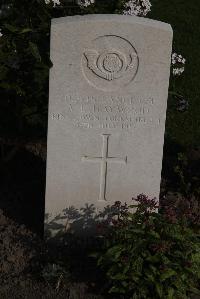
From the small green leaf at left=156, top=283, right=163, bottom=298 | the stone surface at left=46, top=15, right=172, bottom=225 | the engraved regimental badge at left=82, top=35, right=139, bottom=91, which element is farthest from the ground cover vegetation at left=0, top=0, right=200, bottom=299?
the engraved regimental badge at left=82, top=35, right=139, bottom=91

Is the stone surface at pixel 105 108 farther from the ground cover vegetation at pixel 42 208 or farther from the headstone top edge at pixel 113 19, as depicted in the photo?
the ground cover vegetation at pixel 42 208

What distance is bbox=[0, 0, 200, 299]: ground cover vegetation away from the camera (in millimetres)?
4617

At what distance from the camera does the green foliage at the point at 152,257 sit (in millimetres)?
4559

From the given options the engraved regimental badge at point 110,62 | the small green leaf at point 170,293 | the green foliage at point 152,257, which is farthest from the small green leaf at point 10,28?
the small green leaf at point 170,293

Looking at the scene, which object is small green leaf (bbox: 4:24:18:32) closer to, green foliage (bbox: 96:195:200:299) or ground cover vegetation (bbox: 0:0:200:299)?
ground cover vegetation (bbox: 0:0:200:299)

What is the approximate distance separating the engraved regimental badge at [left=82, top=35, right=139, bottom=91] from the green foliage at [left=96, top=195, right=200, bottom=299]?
968 millimetres

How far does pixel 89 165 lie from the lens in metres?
5.11

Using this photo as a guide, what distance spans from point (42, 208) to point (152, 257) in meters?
1.49

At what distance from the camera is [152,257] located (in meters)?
4.57

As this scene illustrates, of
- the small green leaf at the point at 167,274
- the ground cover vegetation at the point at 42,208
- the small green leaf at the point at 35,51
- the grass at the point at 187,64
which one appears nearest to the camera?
the small green leaf at the point at 167,274

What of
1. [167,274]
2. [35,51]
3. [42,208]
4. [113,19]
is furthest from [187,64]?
[167,274]

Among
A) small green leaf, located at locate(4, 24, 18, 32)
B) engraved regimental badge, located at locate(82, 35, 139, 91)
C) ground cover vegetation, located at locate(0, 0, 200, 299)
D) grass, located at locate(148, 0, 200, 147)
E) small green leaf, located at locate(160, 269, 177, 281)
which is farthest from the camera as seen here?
Answer: grass, located at locate(148, 0, 200, 147)

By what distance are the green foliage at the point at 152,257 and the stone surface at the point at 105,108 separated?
16.7 inches

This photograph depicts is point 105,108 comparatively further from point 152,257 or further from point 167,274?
point 167,274
